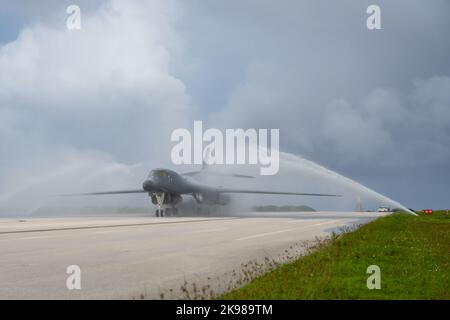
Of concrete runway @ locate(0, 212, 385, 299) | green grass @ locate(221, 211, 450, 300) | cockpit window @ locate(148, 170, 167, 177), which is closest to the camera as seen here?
green grass @ locate(221, 211, 450, 300)

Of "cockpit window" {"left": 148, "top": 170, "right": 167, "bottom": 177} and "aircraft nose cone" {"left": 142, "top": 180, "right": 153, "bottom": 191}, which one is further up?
"cockpit window" {"left": 148, "top": 170, "right": 167, "bottom": 177}

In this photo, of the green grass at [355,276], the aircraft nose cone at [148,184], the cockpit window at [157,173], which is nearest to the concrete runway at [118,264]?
the green grass at [355,276]

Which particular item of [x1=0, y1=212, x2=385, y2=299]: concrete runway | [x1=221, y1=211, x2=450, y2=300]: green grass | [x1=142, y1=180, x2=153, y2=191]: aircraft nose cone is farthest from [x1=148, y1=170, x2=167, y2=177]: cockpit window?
[x1=221, y1=211, x2=450, y2=300]: green grass

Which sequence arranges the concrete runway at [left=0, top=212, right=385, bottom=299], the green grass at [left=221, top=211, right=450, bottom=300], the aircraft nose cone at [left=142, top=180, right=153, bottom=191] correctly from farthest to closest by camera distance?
the aircraft nose cone at [left=142, top=180, right=153, bottom=191], the concrete runway at [left=0, top=212, right=385, bottom=299], the green grass at [left=221, top=211, right=450, bottom=300]

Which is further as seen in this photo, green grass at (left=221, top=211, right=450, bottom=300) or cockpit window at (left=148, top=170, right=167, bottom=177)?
cockpit window at (left=148, top=170, right=167, bottom=177)

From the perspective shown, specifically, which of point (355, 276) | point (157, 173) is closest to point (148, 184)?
point (157, 173)

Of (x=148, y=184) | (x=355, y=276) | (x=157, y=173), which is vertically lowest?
(x=355, y=276)

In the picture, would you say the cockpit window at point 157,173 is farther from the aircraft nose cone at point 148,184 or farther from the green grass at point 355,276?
the green grass at point 355,276

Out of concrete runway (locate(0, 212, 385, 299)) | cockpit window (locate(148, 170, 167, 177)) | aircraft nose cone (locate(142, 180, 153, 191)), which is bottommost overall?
concrete runway (locate(0, 212, 385, 299))

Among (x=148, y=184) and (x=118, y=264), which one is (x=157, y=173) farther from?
(x=118, y=264)

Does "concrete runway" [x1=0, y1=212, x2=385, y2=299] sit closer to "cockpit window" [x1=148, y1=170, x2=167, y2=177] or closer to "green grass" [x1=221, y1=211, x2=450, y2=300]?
"green grass" [x1=221, y1=211, x2=450, y2=300]

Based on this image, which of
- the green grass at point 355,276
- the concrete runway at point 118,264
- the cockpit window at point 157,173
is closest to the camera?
the green grass at point 355,276
